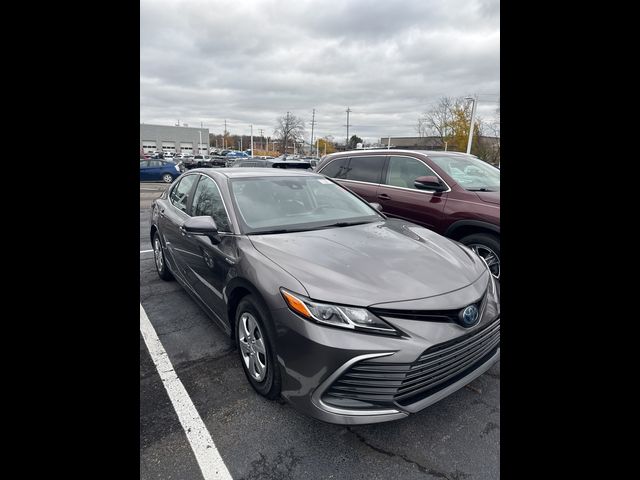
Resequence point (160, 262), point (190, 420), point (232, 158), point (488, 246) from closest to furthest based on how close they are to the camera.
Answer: point (190, 420) → point (488, 246) → point (160, 262) → point (232, 158)

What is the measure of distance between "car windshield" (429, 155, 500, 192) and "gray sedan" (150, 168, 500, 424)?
195 centimetres

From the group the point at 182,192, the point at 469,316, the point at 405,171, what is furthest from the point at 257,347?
the point at 405,171

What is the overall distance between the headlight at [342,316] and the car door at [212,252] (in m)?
0.84

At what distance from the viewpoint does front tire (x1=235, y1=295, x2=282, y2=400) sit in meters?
2.15

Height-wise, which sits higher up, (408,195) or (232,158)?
(232,158)

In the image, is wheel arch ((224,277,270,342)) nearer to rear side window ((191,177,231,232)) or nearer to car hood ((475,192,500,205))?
rear side window ((191,177,231,232))

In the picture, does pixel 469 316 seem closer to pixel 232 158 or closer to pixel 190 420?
pixel 190 420

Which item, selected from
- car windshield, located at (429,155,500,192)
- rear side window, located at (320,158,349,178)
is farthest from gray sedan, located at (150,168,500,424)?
rear side window, located at (320,158,349,178)

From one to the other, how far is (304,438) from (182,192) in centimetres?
319

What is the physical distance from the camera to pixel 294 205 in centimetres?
325
